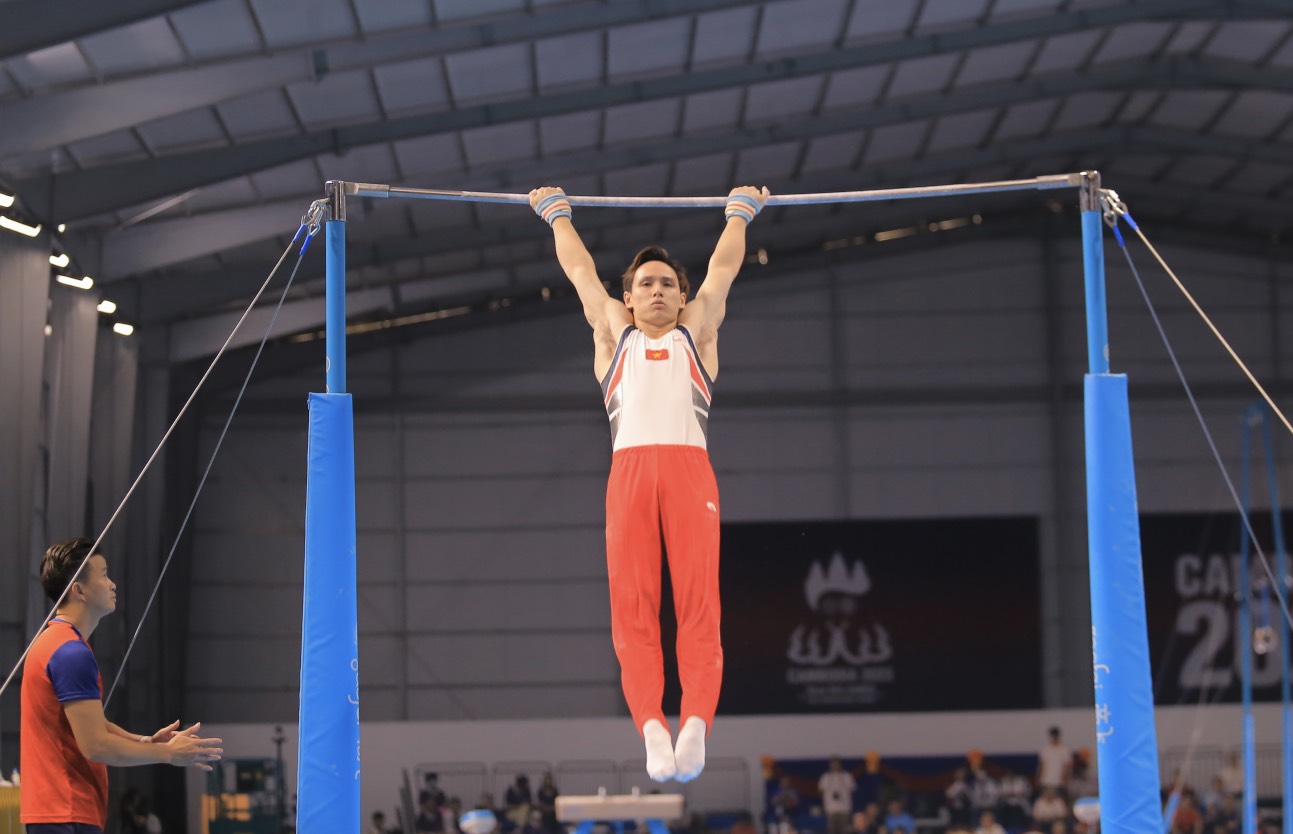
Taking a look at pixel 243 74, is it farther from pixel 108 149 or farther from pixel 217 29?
pixel 108 149

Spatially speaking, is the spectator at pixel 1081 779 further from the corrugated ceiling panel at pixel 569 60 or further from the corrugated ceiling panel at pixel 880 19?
the corrugated ceiling panel at pixel 569 60

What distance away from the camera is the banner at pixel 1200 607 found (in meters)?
22.3

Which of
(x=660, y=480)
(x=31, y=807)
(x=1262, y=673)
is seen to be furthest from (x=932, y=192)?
(x=1262, y=673)

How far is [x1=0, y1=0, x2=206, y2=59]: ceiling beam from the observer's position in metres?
11.1

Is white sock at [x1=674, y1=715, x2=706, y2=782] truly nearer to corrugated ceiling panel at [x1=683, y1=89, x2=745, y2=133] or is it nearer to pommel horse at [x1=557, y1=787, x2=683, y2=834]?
pommel horse at [x1=557, y1=787, x2=683, y2=834]

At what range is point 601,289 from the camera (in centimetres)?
668

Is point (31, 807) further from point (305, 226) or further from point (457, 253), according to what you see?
point (457, 253)

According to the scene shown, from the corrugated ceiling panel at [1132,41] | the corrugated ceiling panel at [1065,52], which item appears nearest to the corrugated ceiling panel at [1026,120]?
the corrugated ceiling panel at [1065,52]

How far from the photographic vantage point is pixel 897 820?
19.1 meters

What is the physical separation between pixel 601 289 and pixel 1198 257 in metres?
20.2

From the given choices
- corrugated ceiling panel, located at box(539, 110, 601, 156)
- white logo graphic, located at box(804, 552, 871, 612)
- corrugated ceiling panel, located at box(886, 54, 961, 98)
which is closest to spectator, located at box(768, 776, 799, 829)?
white logo graphic, located at box(804, 552, 871, 612)

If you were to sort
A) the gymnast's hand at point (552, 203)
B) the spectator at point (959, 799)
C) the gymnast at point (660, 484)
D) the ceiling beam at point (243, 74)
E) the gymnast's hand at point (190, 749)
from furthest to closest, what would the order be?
1. the spectator at point (959, 799)
2. the ceiling beam at point (243, 74)
3. the gymnast's hand at point (552, 203)
4. the gymnast at point (660, 484)
5. the gymnast's hand at point (190, 749)

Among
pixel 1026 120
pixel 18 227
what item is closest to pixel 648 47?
pixel 18 227

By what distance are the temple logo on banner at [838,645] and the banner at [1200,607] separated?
13.9 feet
